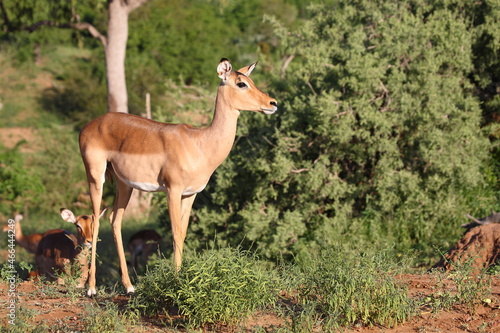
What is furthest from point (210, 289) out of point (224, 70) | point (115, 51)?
point (115, 51)

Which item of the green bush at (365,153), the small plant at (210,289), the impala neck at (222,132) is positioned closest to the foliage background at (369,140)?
the green bush at (365,153)

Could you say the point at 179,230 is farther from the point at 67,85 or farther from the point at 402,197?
the point at 67,85

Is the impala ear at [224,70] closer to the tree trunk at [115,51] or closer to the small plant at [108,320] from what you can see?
the small plant at [108,320]

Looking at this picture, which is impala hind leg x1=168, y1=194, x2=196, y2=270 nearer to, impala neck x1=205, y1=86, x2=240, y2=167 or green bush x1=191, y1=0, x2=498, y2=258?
impala neck x1=205, y1=86, x2=240, y2=167

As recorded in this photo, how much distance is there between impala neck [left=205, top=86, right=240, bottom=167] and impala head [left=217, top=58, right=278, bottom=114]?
43 millimetres

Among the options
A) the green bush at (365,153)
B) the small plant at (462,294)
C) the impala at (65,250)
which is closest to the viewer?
the small plant at (462,294)

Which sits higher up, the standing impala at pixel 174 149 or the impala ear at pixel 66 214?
the standing impala at pixel 174 149

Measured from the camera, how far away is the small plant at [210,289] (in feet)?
15.1

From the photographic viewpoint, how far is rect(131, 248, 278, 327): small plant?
15.1 feet

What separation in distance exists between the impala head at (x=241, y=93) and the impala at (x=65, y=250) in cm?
238

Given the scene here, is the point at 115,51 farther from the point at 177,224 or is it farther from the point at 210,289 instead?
the point at 210,289

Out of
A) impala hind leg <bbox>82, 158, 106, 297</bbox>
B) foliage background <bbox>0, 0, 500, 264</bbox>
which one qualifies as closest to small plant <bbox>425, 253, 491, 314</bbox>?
foliage background <bbox>0, 0, 500, 264</bbox>

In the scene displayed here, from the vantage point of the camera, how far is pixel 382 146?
30.3 ft

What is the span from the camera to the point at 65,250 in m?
7.39
